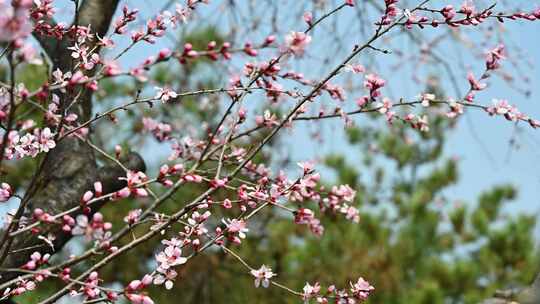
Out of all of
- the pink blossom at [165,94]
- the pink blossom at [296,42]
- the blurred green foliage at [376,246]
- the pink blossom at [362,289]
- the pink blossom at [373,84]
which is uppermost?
the blurred green foliage at [376,246]

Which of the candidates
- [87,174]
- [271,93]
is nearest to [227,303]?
[87,174]

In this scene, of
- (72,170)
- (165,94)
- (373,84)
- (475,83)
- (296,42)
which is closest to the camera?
(296,42)

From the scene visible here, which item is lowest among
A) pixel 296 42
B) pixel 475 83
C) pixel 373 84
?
pixel 296 42

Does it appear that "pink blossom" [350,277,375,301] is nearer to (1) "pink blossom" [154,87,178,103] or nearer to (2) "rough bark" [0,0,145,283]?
(1) "pink blossom" [154,87,178,103]

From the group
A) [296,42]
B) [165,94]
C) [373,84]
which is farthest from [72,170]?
[296,42]

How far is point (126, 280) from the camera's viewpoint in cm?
655

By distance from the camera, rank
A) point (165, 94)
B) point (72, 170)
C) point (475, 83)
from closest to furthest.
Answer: point (165, 94)
point (475, 83)
point (72, 170)

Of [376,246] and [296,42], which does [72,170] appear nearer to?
[296,42]

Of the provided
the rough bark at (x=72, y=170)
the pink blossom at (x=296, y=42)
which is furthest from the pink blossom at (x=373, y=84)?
the rough bark at (x=72, y=170)

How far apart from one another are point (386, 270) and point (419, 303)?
81cm

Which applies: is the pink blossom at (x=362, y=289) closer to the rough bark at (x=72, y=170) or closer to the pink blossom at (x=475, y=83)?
the pink blossom at (x=475, y=83)

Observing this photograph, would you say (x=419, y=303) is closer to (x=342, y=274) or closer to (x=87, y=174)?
(x=342, y=274)

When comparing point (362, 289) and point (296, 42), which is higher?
point (296, 42)

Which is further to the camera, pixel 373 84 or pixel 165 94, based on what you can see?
pixel 373 84
